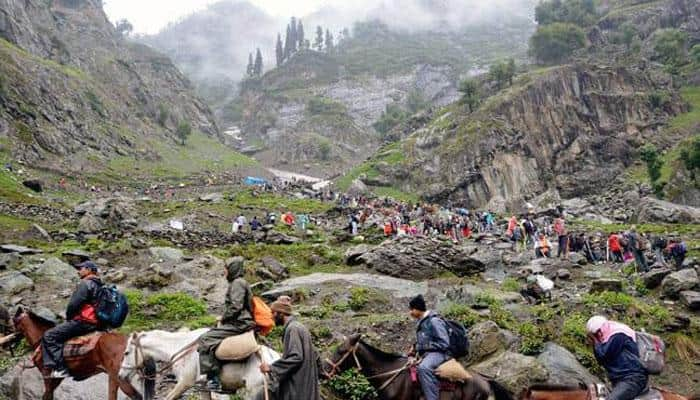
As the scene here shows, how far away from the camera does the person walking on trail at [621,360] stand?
23.9 ft

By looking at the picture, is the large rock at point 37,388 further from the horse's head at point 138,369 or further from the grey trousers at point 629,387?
the grey trousers at point 629,387

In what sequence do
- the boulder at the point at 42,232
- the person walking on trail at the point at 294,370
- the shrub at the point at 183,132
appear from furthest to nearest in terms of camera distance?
the shrub at the point at 183,132 → the boulder at the point at 42,232 → the person walking on trail at the point at 294,370

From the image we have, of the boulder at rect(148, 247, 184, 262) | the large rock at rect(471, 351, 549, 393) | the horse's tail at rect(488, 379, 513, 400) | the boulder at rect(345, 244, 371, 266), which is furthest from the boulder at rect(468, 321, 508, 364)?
the boulder at rect(148, 247, 184, 262)

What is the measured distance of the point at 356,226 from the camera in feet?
111

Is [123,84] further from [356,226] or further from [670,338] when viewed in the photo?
[670,338]

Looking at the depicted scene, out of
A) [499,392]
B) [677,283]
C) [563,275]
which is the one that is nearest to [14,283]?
[499,392]

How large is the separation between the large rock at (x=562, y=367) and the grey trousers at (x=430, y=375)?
420cm

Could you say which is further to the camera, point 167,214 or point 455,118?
point 455,118

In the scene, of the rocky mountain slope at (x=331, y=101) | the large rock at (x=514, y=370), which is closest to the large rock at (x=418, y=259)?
the large rock at (x=514, y=370)

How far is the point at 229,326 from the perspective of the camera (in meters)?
8.20

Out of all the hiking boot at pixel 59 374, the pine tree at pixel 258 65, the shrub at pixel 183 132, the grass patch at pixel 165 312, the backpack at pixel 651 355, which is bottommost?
the grass patch at pixel 165 312

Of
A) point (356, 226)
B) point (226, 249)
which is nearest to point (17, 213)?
point (226, 249)

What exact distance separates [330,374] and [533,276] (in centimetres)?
1410

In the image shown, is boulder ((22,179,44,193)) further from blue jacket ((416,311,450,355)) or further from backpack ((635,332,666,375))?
backpack ((635,332,666,375))
